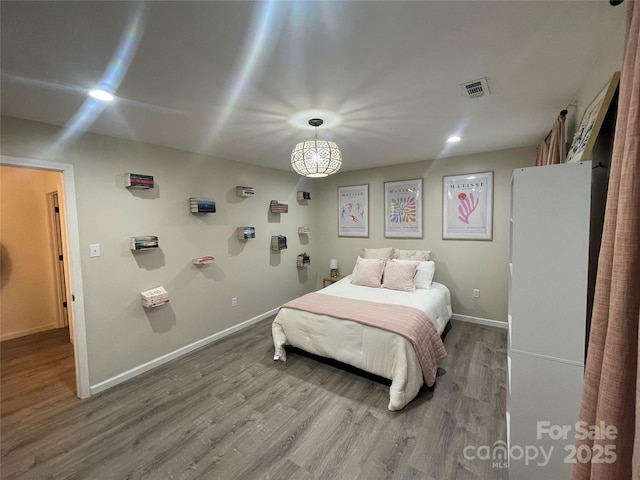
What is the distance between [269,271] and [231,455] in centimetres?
267

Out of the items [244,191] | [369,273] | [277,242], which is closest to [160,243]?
[244,191]

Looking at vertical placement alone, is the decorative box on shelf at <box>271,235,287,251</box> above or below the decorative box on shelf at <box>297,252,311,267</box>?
above

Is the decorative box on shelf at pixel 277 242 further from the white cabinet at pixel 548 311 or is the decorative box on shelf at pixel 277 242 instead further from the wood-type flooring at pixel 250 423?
the white cabinet at pixel 548 311

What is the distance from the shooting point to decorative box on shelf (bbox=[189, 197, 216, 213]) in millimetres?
3148

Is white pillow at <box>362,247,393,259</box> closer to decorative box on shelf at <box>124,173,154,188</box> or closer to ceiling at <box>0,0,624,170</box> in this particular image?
ceiling at <box>0,0,624,170</box>

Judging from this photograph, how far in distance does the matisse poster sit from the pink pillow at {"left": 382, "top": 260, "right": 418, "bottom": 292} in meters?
0.85

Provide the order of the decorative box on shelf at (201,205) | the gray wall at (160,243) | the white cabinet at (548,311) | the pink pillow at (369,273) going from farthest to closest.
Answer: the pink pillow at (369,273), the decorative box on shelf at (201,205), the gray wall at (160,243), the white cabinet at (548,311)

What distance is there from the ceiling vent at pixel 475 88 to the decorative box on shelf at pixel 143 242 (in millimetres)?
3066

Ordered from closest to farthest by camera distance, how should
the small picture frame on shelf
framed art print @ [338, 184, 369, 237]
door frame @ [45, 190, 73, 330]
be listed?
door frame @ [45, 190, 73, 330] → framed art print @ [338, 184, 369, 237] → the small picture frame on shelf

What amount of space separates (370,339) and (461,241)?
2280 mm

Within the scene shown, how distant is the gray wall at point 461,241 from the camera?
11.4ft

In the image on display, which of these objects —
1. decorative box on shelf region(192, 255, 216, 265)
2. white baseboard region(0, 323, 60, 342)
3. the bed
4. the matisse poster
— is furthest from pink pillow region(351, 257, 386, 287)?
white baseboard region(0, 323, 60, 342)

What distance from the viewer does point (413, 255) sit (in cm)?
395

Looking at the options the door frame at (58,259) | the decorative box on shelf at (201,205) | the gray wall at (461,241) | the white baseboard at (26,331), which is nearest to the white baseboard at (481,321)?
the gray wall at (461,241)
